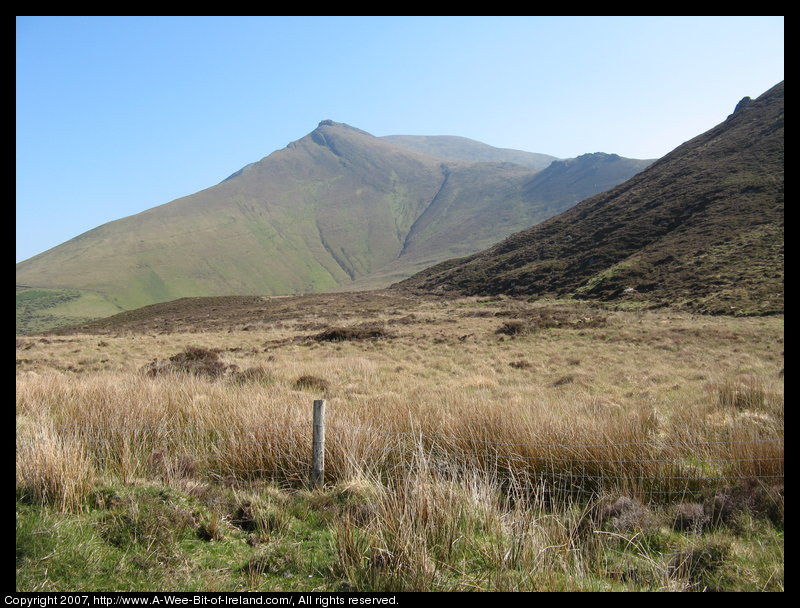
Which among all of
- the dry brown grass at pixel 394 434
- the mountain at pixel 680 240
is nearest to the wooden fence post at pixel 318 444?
the dry brown grass at pixel 394 434

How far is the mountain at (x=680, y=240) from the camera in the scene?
3859 cm

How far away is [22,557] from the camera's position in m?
3.40

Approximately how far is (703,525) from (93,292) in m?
182

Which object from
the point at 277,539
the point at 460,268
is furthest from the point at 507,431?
the point at 460,268

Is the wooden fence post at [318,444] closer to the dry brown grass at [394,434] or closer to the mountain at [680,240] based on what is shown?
the dry brown grass at [394,434]

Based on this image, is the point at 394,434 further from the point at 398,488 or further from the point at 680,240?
the point at 680,240

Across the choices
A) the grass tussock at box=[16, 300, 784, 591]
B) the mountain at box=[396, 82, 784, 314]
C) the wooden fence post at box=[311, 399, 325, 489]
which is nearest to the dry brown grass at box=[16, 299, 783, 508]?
the grass tussock at box=[16, 300, 784, 591]

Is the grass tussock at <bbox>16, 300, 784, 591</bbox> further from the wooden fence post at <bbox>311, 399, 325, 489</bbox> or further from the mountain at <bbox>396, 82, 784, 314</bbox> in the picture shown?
the mountain at <bbox>396, 82, 784, 314</bbox>

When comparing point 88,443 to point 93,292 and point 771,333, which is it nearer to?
point 771,333

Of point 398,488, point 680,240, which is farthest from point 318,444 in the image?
point 680,240

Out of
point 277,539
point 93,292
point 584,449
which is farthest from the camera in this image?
point 93,292

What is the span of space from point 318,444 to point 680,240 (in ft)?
182

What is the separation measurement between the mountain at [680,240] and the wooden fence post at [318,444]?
33.7m

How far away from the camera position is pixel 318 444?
17.2 feet
